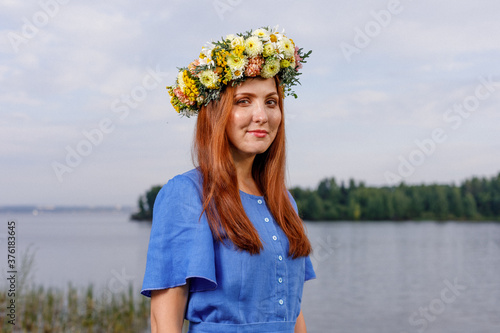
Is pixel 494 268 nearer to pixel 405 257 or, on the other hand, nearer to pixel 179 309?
pixel 405 257

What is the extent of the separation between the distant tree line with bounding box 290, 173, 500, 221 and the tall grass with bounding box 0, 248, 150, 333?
37760mm

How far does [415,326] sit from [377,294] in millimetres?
6404

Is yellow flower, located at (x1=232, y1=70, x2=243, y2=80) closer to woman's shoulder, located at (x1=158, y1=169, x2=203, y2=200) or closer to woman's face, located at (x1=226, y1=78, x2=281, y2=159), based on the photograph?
woman's face, located at (x1=226, y1=78, x2=281, y2=159)

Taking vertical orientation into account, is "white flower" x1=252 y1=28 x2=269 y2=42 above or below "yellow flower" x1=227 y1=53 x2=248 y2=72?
above

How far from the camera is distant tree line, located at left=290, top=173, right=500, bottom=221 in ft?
165

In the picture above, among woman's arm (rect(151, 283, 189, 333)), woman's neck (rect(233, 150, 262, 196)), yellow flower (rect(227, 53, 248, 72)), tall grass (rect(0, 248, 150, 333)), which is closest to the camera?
woman's arm (rect(151, 283, 189, 333))

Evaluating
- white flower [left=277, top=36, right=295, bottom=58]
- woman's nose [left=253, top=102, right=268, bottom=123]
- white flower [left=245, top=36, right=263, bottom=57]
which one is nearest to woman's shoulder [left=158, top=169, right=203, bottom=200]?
woman's nose [left=253, top=102, right=268, bottom=123]

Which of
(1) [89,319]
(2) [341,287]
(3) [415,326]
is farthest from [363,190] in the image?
(1) [89,319]

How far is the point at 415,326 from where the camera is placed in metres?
16.8

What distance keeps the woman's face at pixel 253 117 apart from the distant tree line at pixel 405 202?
44149 millimetres

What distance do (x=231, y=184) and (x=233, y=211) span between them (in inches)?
4.6

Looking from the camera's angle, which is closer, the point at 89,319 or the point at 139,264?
the point at 89,319

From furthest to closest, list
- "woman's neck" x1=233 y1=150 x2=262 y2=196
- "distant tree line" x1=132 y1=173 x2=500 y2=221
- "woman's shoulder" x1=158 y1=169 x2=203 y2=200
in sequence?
1. "distant tree line" x1=132 y1=173 x2=500 y2=221
2. "woman's neck" x1=233 y1=150 x2=262 y2=196
3. "woman's shoulder" x1=158 y1=169 x2=203 y2=200

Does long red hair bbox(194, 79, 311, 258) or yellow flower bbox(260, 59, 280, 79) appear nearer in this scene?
long red hair bbox(194, 79, 311, 258)
